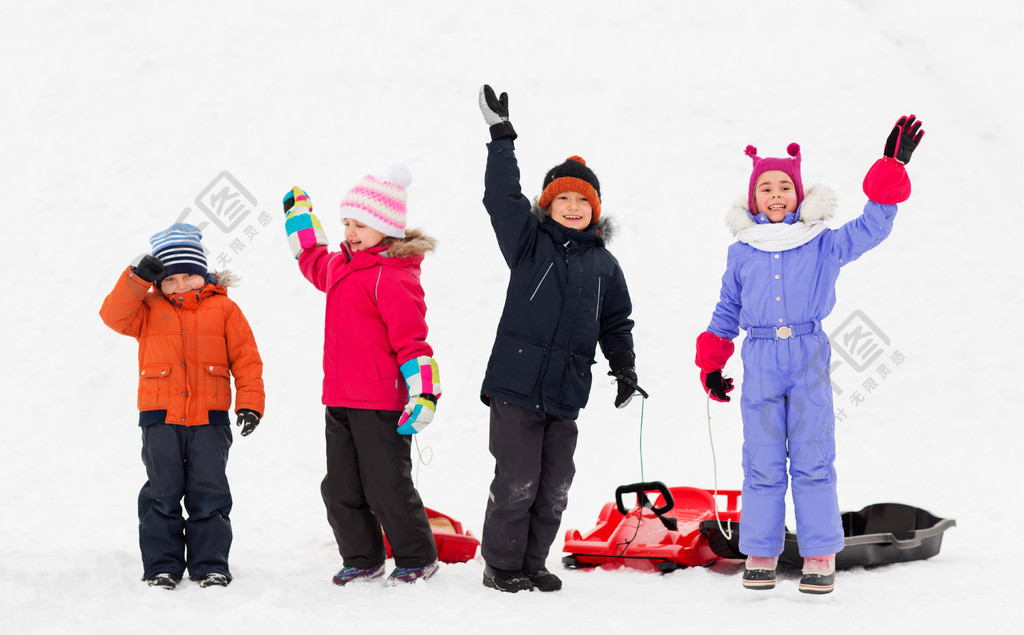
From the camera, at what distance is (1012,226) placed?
371 inches

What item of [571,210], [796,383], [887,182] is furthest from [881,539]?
[571,210]

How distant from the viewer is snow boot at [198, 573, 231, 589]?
3.89 metres

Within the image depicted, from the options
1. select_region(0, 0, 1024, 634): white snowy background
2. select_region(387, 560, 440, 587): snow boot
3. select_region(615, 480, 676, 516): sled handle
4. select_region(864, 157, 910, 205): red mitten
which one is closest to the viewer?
select_region(864, 157, 910, 205): red mitten

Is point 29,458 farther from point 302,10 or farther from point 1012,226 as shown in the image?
point 1012,226

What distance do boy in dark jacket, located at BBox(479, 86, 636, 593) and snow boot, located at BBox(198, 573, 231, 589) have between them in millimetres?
1139

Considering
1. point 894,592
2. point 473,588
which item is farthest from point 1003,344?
point 473,588

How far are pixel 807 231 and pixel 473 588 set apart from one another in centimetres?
217

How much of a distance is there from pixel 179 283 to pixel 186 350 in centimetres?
32

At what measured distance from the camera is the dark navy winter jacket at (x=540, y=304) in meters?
3.99

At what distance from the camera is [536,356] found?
401cm
